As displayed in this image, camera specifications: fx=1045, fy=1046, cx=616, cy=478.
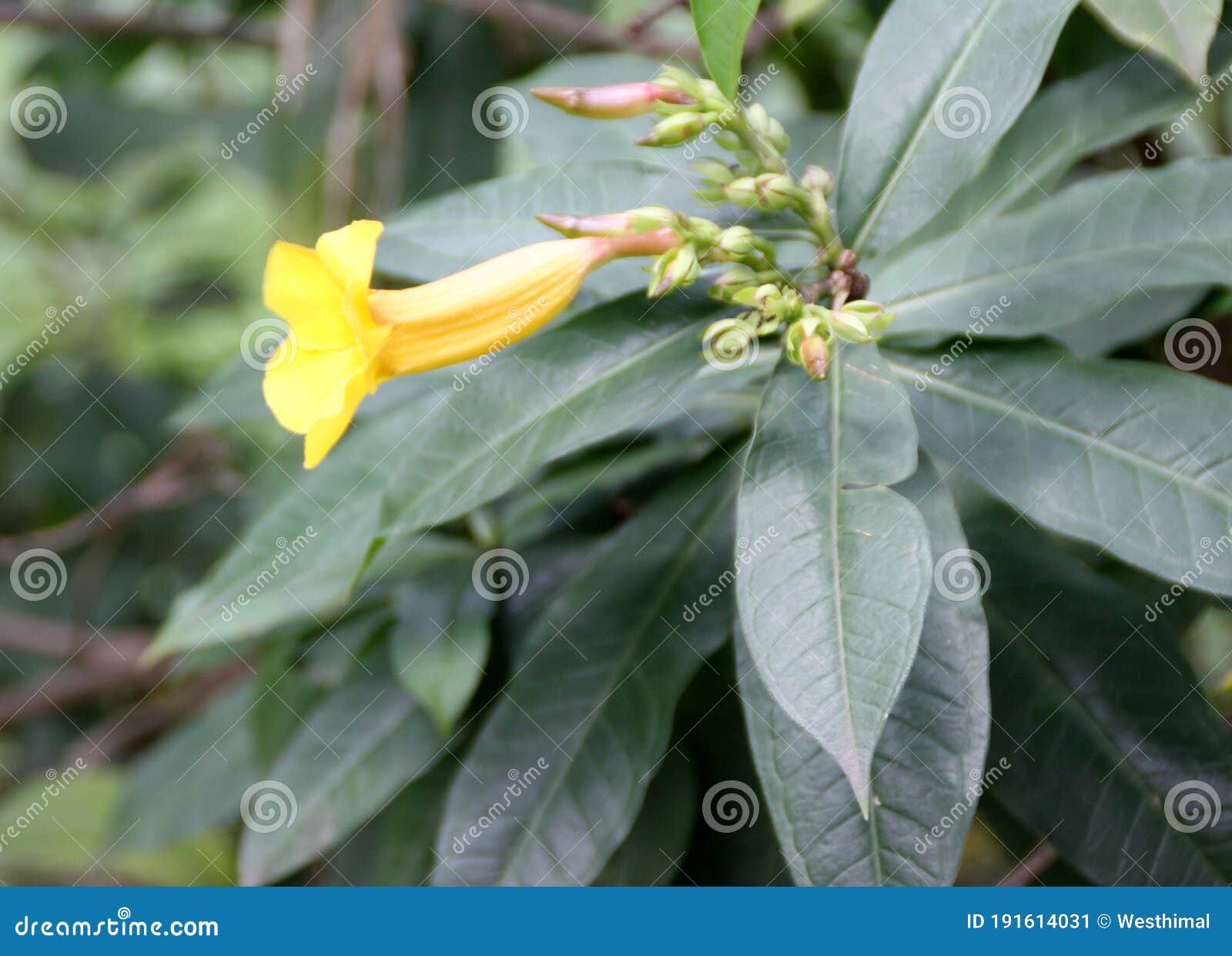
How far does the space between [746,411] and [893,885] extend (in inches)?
24.1

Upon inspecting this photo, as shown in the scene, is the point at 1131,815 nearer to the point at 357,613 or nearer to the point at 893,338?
the point at 893,338

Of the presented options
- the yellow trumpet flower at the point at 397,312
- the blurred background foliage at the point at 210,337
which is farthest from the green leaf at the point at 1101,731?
the yellow trumpet flower at the point at 397,312

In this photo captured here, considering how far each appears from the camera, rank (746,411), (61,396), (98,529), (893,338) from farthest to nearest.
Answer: (61,396) → (98,529) → (746,411) → (893,338)

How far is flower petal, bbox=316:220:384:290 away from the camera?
2.94 ft

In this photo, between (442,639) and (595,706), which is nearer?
(595,706)

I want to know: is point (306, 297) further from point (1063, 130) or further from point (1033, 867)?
point (1033, 867)

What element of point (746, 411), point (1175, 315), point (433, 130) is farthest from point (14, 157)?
point (1175, 315)

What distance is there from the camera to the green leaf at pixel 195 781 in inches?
68.7

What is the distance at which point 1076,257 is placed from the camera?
1093mm

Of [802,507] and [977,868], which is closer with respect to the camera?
[802,507]

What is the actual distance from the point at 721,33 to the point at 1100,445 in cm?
52

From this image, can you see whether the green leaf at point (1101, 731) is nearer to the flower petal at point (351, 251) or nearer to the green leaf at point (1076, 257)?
the green leaf at point (1076, 257)

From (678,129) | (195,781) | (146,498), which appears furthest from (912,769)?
(146,498)

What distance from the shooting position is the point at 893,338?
1.13m
